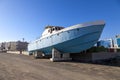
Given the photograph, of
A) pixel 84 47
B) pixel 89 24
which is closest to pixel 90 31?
pixel 89 24

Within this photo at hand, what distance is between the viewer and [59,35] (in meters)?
18.9

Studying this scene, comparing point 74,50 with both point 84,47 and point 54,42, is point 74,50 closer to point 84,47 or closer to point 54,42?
point 84,47

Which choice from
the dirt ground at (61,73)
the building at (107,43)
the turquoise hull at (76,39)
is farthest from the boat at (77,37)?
the building at (107,43)

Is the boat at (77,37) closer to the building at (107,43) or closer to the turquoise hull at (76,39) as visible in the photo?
the turquoise hull at (76,39)

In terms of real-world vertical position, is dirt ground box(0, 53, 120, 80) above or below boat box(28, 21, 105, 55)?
below

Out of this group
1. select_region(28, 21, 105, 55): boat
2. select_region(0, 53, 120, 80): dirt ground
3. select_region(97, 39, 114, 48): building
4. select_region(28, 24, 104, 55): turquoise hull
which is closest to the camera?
select_region(0, 53, 120, 80): dirt ground

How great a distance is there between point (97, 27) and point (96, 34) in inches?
34.1

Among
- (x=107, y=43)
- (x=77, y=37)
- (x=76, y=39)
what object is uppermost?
(x=107, y=43)

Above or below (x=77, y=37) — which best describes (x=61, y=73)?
below

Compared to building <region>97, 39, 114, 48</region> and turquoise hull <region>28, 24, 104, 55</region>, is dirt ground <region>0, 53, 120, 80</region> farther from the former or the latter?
building <region>97, 39, 114, 48</region>

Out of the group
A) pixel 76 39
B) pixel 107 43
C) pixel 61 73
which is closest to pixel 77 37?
pixel 76 39

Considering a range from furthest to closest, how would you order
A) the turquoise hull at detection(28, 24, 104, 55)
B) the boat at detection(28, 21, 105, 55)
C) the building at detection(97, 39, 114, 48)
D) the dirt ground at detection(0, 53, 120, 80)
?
1. the building at detection(97, 39, 114, 48)
2. the turquoise hull at detection(28, 24, 104, 55)
3. the boat at detection(28, 21, 105, 55)
4. the dirt ground at detection(0, 53, 120, 80)

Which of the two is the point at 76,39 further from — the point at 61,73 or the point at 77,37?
the point at 61,73

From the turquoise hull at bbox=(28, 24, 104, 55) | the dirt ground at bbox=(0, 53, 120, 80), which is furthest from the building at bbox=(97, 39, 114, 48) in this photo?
the dirt ground at bbox=(0, 53, 120, 80)
